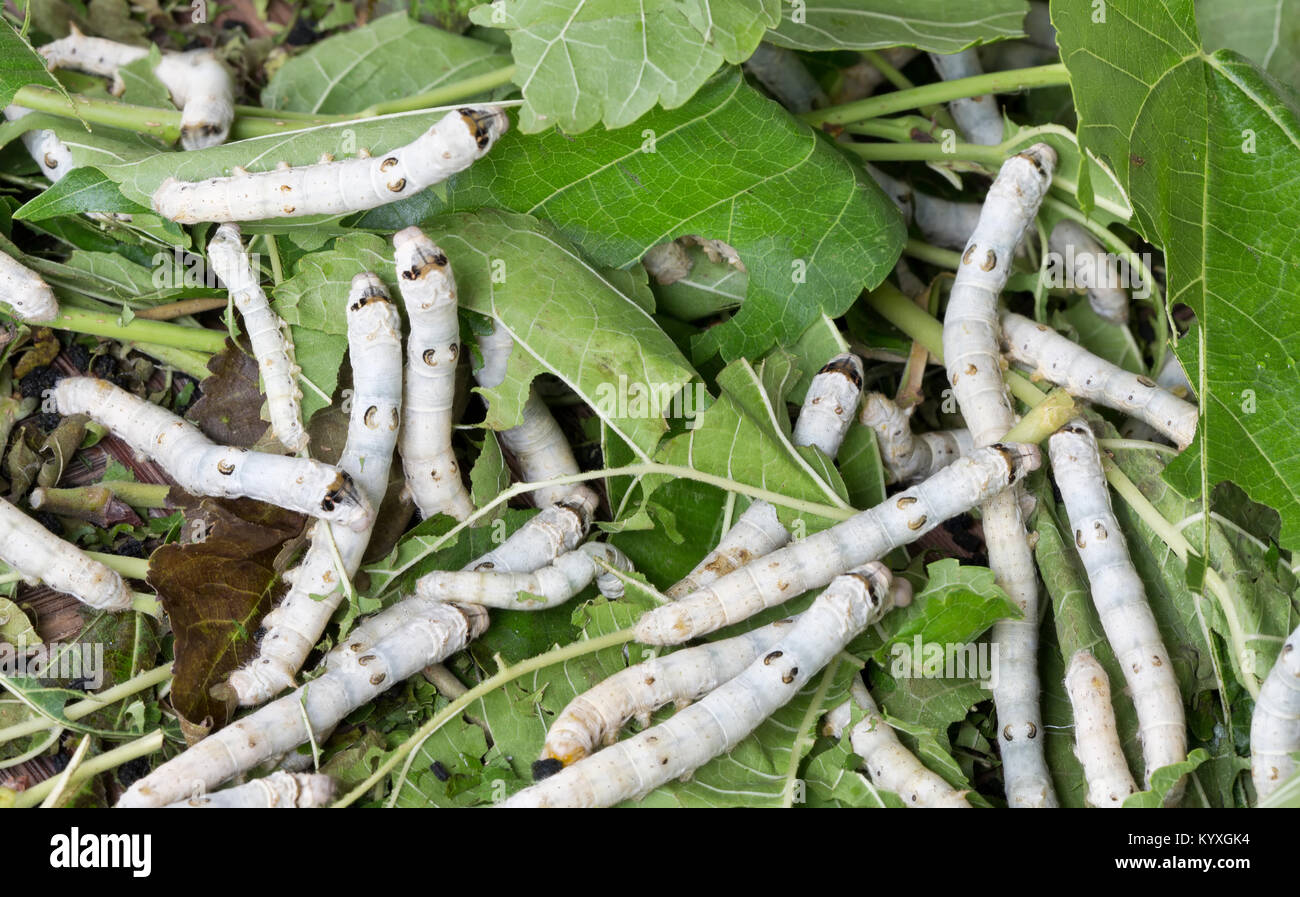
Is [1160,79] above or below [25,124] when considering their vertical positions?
above

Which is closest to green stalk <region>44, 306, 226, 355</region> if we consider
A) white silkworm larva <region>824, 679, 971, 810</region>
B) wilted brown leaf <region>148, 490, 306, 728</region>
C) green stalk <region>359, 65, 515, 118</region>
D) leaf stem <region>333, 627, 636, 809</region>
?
wilted brown leaf <region>148, 490, 306, 728</region>

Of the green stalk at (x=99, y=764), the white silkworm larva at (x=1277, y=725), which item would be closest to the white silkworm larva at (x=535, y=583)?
the green stalk at (x=99, y=764)

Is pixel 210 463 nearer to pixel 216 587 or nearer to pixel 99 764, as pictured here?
pixel 216 587

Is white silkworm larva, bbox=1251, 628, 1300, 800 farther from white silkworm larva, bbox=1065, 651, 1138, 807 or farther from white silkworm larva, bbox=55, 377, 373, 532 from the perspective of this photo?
white silkworm larva, bbox=55, 377, 373, 532

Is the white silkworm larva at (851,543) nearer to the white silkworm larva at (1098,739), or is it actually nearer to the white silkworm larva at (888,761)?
the white silkworm larva at (888,761)

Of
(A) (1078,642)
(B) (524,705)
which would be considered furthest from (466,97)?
(A) (1078,642)
